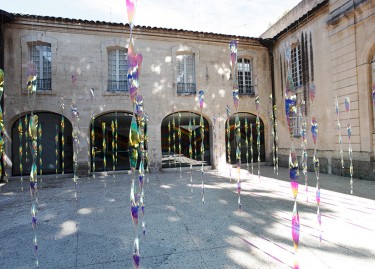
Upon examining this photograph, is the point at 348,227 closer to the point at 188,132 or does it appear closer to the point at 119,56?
the point at 188,132

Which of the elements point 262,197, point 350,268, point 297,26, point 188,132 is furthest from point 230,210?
point 297,26

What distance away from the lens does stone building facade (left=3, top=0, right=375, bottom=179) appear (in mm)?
8047

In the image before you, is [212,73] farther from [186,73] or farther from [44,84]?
[44,84]

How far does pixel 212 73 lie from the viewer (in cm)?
1151

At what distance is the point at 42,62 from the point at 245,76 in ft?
31.5

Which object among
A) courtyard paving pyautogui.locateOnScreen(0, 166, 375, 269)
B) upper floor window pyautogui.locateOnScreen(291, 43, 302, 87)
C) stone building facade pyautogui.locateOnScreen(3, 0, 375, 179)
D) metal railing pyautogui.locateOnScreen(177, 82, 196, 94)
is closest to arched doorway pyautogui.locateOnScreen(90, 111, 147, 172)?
stone building facade pyautogui.locateOnScreen(3, 0, 375, 179)

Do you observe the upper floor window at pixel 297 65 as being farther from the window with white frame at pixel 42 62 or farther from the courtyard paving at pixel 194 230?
the window with white frame at pixel 42 62

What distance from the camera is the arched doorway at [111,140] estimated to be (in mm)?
10680

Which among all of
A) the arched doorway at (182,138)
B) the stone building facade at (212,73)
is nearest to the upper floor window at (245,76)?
the stone building facade at (212,73)

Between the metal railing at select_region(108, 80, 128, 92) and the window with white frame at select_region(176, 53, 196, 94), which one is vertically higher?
the window with white frame at select_region(176, 53, 196, 94)

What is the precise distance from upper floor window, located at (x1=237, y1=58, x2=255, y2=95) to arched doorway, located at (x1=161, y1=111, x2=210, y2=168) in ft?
8.96

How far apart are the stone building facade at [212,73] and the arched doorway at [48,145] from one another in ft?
0.61

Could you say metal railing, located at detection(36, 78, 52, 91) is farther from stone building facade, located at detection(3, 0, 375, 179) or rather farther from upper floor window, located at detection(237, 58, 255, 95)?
upper floor window, located at detection(237, 58, 255, 95)

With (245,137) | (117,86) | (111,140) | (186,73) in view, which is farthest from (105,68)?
(245,137)
